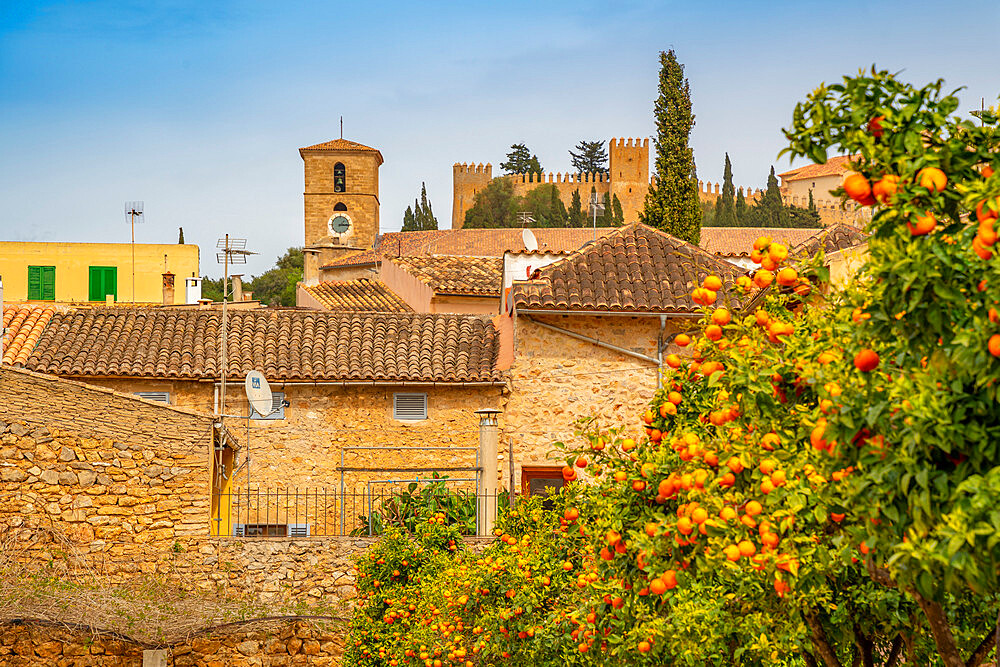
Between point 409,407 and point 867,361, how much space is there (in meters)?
14.7

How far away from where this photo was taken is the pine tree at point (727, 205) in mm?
67938

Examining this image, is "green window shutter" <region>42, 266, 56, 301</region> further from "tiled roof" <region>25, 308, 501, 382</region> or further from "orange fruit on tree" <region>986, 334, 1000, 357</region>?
"orange fruit on tree" <region>986, 334, 1000, 357</region>

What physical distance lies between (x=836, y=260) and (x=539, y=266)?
834 centimetres

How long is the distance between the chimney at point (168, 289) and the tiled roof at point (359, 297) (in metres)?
4.76

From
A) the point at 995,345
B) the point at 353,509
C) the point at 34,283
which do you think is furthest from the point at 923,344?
the point at 34,283

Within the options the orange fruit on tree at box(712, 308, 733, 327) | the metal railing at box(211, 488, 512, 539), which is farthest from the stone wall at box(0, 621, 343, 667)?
the orange fruit on tree at box(712, 308, 733, 327)

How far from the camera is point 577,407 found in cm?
1689

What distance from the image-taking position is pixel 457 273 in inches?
1025

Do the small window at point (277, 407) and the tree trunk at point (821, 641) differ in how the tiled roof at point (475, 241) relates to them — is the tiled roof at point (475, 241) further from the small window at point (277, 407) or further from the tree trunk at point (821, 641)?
the tree trunk at point (821, 641)

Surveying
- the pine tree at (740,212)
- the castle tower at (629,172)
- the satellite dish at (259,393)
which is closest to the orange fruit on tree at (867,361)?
the satellite dish at (259,393)

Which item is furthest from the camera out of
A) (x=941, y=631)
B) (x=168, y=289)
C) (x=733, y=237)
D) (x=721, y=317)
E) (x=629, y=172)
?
(x=629, y=172)

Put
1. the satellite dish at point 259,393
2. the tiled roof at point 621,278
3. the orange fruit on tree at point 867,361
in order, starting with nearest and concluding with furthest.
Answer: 1. the orange fruit on tree at point 867,361
2. the satellite dish at point 259,393
3. the tiled roof at point 621,278

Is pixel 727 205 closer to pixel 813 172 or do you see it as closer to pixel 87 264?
pixel 813 172

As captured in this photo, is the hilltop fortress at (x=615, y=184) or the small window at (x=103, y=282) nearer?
the small window at (x=103, y=282)
